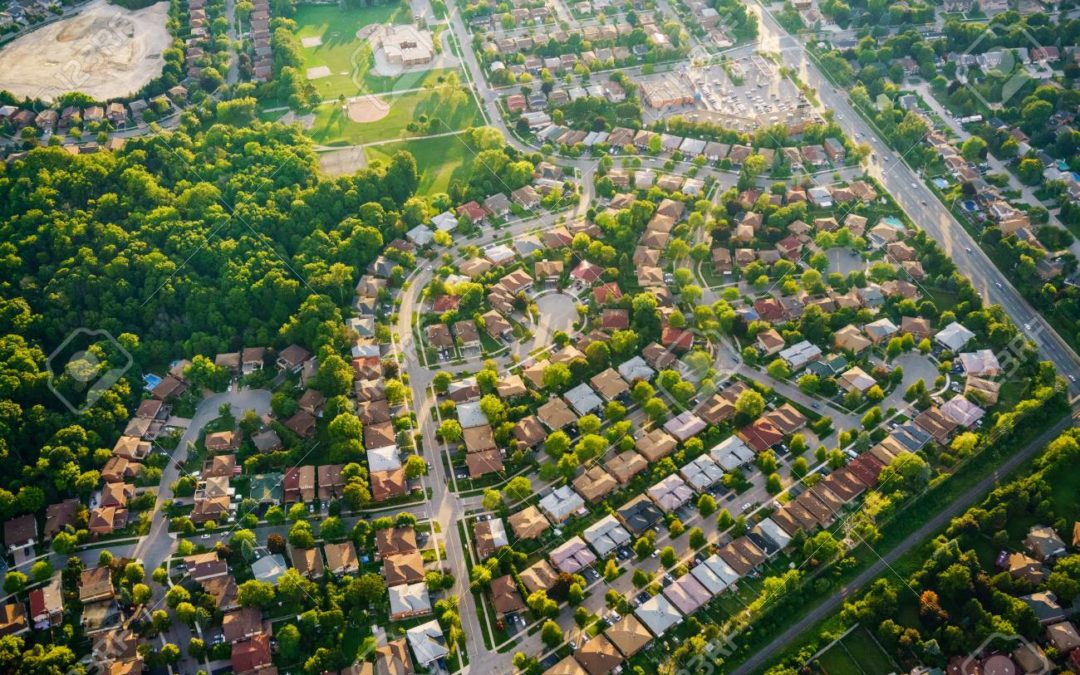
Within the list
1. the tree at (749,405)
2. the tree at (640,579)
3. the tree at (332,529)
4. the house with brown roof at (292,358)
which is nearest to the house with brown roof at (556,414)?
the tree at (749,405)

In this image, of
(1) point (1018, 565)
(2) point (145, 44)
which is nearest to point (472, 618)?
(1) point (1018, 565)

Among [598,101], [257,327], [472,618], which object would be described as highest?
[598,101]

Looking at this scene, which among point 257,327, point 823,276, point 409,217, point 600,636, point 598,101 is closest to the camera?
point 600,636

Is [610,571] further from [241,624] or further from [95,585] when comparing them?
[95,585]

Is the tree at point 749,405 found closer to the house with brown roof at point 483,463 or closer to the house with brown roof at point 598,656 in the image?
the house with brown roof at point 483,463

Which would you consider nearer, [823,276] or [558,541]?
[558,541]

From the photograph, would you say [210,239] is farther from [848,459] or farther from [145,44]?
[848,459]

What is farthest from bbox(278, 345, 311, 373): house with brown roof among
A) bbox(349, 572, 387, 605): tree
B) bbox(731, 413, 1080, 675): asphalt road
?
bbox(731, 413, 1080, 675): asphalt road
